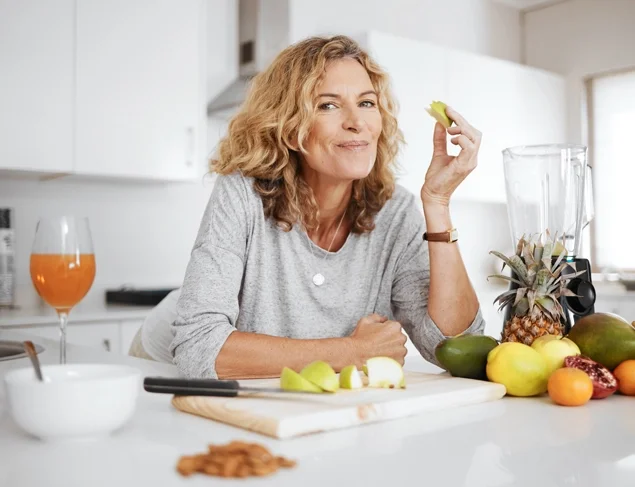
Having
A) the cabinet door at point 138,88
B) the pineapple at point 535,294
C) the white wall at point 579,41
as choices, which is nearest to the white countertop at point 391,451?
the pineapple at point 535,294

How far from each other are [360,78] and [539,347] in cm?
79

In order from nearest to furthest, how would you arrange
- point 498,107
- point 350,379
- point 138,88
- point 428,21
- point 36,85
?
point 350,379
point 36,85
point 138,88
point 498,107
point 428,21

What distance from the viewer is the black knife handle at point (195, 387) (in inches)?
35.7

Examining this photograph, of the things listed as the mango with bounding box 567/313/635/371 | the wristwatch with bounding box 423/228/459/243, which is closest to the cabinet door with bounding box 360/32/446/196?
the wristwatch with bounding box 423/228/459/243

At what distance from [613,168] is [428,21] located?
4.99 feet

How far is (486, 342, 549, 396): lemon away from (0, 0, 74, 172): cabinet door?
2.38m

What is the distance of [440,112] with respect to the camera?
1370 millimetres

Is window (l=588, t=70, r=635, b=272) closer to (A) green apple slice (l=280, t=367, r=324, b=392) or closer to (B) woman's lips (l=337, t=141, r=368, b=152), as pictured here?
(B) woman's lips (l=337, t=141, r=368, b=152)

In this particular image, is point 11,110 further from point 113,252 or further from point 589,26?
point 589,26

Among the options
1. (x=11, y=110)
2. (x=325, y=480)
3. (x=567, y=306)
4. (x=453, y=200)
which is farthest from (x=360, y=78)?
(x=453, y=200)

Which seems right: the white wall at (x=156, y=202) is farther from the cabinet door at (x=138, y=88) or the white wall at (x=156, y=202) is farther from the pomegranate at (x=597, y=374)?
the pomegranate at (x=597, y=374)

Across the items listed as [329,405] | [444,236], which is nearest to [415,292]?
[444,236]

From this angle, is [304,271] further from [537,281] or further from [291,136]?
[537,281]

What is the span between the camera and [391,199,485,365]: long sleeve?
4.96ft
